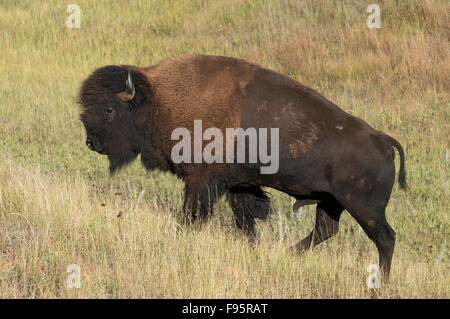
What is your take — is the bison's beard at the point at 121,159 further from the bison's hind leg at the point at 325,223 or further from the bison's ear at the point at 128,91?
the bison's hind leg at the point at 325,223

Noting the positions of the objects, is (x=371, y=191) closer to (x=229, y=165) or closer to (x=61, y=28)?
(x=229, y=165)

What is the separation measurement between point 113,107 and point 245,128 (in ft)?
3.66

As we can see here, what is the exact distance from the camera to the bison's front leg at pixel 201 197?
518cm

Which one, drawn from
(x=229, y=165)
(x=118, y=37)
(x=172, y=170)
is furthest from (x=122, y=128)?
(x=118, y=37)

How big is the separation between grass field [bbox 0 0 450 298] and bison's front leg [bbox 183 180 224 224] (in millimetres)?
145

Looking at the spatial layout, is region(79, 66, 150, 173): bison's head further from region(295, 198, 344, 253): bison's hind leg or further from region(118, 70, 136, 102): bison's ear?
region(295, 198, 344, 253): bison's hind leg

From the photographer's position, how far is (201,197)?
518 centimetres

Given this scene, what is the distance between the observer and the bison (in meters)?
4.85

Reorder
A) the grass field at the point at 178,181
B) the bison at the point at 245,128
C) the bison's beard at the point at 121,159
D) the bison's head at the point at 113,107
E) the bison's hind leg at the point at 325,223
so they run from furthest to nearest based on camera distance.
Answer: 1. the bison's beard at the point at 121,159
2. the bison's hind leg at the point at 325,223
3. the bison's head at the point at 113,107
4. the bison at the point at 245,128
5. the grass field at the point at 178,181

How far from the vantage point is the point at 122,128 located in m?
5.49

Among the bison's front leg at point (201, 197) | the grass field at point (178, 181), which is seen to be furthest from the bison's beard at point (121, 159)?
the bison's front leg at point (201, 197)

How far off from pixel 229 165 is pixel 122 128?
97 centimetres

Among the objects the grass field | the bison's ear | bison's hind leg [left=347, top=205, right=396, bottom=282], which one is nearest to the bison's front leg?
the grass field

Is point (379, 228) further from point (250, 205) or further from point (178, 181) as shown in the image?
point (178, 181)
